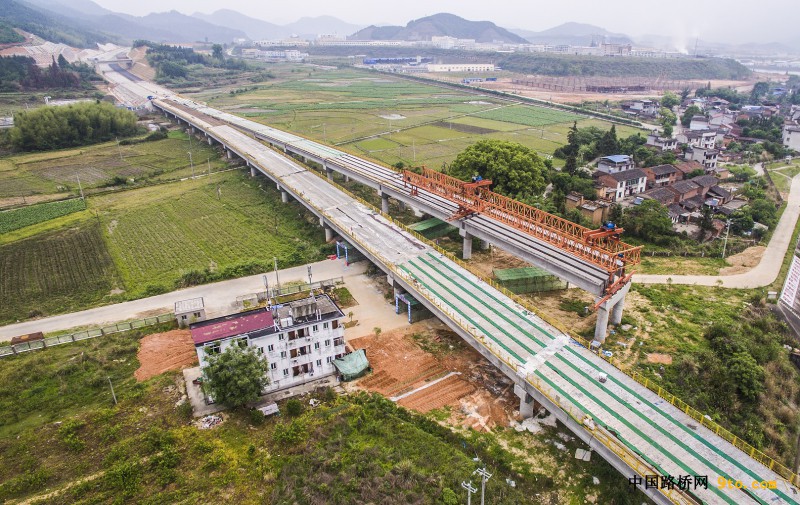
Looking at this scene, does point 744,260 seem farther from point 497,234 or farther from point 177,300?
point 177,300

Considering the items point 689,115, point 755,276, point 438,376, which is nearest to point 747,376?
point 438,376

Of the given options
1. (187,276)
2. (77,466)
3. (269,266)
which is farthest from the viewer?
(269,266)

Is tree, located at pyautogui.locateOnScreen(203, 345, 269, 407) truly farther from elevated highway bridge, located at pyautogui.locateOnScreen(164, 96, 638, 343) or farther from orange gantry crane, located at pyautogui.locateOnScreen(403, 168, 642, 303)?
orange gantry crane, located at pyautogui.locateOnScreen(403, 168, 642, 303)

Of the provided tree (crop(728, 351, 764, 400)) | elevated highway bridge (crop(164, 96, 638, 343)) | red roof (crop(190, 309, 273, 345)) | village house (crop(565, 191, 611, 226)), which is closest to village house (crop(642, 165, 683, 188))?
village house (crop(565, 191, 611, 226))

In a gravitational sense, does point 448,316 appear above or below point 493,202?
below

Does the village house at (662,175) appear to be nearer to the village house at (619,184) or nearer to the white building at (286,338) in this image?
the village house at (619,184)

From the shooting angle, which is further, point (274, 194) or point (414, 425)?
point (274, 194)

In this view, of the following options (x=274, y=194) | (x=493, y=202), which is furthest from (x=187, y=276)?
(x=493, y=202)

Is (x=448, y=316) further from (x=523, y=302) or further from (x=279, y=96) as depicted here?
(x=279, y=96)
